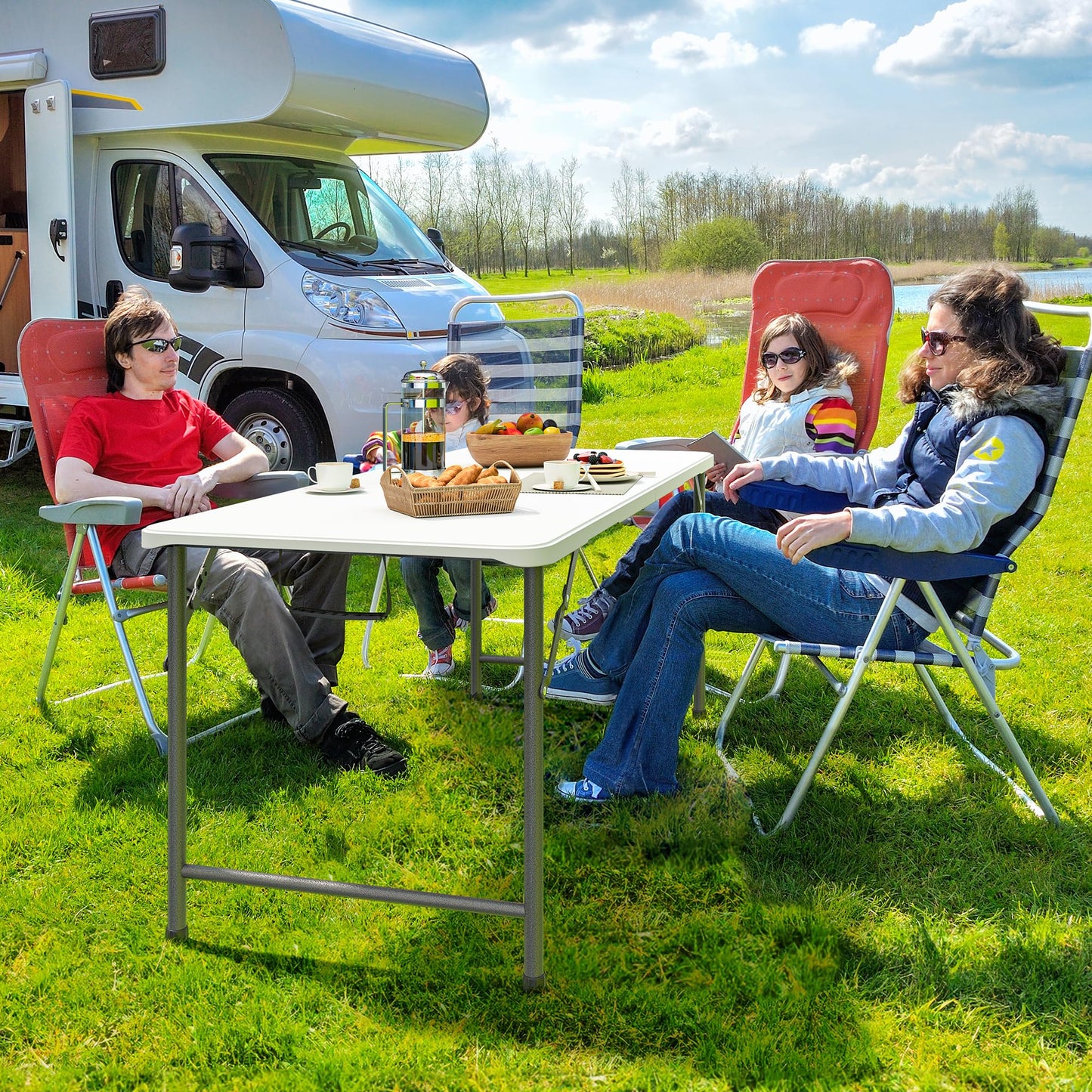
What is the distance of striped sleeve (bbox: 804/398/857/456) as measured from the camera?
373 centimetres

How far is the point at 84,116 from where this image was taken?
604cm

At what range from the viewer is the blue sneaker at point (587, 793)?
266cm

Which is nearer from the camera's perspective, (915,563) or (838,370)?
(915,563)

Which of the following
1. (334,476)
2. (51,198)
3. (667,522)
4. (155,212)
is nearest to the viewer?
(334,476)

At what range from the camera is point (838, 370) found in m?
3.90

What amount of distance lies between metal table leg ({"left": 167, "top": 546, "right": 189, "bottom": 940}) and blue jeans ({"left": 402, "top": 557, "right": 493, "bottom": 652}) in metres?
1.38

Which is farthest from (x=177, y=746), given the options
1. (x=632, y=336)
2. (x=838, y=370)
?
(x=632, y=336)

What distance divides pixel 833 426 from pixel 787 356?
0.31 m

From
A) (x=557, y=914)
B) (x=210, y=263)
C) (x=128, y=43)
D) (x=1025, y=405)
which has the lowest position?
(x=557, y=914)

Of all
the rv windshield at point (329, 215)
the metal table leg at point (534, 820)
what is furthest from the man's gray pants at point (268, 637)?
the rv windshield at point (329, 215)

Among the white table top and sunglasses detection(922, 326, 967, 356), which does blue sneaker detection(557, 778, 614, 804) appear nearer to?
the white table top

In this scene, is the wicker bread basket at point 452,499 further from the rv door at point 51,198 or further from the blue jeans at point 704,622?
the rv door at point 51,198

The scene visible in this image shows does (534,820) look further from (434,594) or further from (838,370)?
(838,370)

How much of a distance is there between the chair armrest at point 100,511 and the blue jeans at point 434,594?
899 mm
